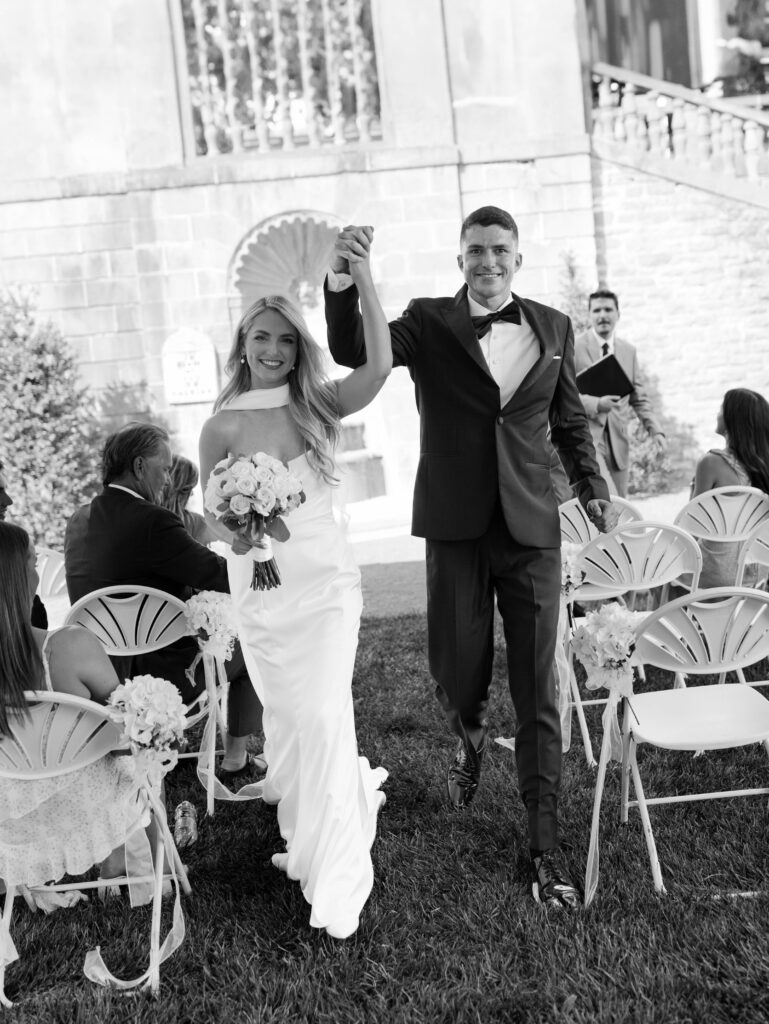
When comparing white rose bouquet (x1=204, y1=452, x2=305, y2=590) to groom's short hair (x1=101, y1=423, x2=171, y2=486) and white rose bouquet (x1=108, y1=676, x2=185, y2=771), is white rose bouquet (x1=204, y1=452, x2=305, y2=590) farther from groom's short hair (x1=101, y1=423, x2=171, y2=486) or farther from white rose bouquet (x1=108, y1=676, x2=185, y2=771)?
groom's short hair (x1=101, y1=423, x2=171, y2=486)

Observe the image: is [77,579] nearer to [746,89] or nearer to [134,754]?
[134,754]

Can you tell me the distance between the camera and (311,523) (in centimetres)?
321

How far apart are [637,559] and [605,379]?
94.7 inches

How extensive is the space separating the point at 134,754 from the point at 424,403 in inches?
61.0

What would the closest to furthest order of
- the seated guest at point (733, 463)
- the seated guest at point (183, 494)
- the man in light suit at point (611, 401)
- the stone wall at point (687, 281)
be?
the seated guest at point (183, 494), the seated guest at point (733, 463), the man in light suit at point (611, 401), the stone wall at point (687, 281)

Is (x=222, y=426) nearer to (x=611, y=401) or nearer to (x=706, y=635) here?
Result: (x=706, y=635)

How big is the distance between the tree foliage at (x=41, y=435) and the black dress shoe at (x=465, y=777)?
9.21 metres

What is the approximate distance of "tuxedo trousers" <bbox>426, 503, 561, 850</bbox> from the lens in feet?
10.5

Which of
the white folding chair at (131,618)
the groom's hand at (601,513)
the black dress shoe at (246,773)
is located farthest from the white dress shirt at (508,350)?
the black dress shoe at (246,773)

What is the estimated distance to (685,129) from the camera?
12.9m

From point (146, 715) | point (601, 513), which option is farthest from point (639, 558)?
point (146, 715)

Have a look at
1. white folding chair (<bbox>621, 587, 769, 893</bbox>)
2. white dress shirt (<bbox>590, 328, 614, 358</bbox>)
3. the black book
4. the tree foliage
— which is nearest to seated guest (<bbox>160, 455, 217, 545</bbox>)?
white folding chair (<bbox>621, 587, 769, 893</bbox>)

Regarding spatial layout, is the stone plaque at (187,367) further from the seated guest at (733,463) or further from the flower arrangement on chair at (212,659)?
the flower arrangement on chair at (212,659)

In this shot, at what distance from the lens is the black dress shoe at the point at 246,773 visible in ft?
14.1
